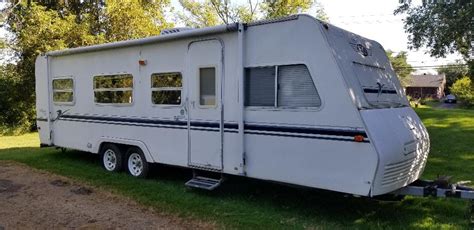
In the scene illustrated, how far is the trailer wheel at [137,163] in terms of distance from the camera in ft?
25.4

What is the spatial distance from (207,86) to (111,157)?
318cm

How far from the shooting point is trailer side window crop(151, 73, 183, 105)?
6992 millimetres

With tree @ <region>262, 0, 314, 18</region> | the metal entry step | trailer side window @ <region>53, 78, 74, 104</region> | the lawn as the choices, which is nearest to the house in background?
tree @ <region>262, 0, 314, 18</region>

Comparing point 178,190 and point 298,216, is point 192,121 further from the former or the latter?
point 298,216

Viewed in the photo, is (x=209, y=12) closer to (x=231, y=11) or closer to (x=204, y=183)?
(x=231, y=11)

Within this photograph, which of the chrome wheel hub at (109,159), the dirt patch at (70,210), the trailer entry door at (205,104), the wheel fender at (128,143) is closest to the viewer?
the dirt patch at (70,210)

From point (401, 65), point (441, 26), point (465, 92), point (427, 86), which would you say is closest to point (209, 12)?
point (441, 26)

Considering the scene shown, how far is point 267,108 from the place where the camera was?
5820mm

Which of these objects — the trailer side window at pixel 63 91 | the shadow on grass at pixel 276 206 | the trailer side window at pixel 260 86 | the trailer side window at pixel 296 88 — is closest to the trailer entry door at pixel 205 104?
the trailer side window at pixel 260 86

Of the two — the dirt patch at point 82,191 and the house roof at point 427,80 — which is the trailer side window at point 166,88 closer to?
the dirt patch at point 82,191

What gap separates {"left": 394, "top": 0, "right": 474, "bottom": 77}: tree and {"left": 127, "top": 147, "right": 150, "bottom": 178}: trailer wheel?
361 inches

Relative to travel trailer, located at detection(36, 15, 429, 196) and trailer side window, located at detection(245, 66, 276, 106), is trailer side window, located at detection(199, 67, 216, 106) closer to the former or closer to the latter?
travel trailer, located at detection(36, 15, 429, 196)

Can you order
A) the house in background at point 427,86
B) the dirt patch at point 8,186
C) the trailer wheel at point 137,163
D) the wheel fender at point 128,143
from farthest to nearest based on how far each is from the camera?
Result: 1. the house in background at point 427,86
2. the trailer wheel at point 137,163
3. the wheel fender at point 128,143
4. the dirt patch at point 8,186

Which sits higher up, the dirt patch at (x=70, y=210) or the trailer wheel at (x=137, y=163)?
the trailer wheel at (x=137, y=163)
